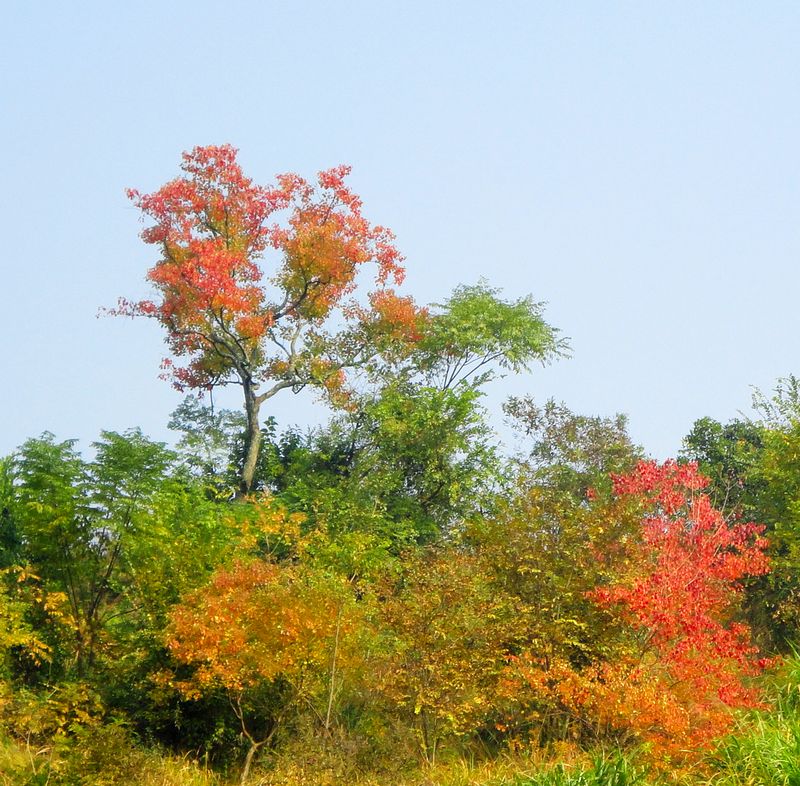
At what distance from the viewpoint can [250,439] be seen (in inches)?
1196

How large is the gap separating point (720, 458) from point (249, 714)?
63.5ft

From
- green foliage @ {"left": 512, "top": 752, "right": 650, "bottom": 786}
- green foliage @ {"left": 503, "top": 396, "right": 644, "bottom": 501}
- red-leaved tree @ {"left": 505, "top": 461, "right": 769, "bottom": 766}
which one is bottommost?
green foliage @ {"left": 512, "top": 752, "right": 650, "bottom": 786}

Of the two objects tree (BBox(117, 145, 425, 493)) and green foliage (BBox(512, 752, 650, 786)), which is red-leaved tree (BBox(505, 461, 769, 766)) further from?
tree (BBox(117, 145, 425, 493))

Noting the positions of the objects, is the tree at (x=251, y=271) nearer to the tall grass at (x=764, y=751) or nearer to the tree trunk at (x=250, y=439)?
the tree trunk at (x=250, y=439)

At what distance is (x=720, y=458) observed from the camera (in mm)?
32969

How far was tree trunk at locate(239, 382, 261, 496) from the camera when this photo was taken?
30.0m

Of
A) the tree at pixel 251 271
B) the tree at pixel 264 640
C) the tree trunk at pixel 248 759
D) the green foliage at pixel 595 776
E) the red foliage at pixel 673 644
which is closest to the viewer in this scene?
the green foliage at pixel 595 776

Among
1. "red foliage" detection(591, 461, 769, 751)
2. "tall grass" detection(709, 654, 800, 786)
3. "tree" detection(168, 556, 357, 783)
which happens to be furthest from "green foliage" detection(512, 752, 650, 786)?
"tree" detection(168, 556, 357, 783)

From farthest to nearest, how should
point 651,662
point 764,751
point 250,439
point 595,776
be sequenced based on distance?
1. point 250,439
2. point 651,662
3. point 764,751
4. point 595,776

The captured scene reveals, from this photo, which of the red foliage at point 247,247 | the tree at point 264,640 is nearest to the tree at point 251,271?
the red foliage at point 247,247

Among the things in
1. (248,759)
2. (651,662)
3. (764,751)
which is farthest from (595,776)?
(248,759)

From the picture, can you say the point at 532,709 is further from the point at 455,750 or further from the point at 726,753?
the point at 726,753

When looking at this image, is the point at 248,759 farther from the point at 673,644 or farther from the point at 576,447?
the point at 576,447

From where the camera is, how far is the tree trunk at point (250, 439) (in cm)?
3003
